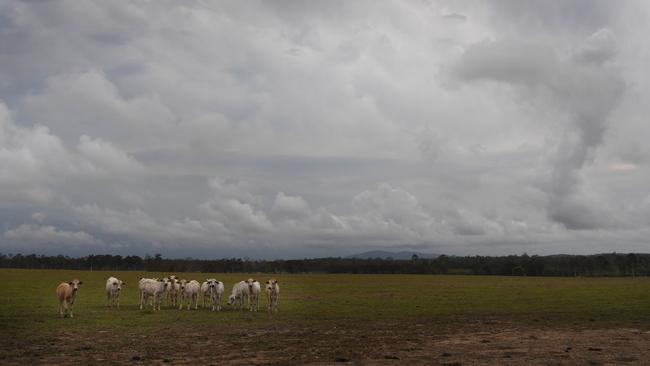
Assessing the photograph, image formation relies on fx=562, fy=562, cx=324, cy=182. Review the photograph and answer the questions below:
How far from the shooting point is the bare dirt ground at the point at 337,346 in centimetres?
1742

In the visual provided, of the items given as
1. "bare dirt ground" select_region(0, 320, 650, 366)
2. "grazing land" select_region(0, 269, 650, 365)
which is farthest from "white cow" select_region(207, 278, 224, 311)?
"bare dirt ground" select_region(0, 320, 650, 366)

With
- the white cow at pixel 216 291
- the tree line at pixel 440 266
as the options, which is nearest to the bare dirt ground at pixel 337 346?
the white cow at pixel 216 291

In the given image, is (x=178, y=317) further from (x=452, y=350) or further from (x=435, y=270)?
(x=435, y=270)

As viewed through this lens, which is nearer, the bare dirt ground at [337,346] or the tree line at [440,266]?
the bare dirt ground at [337,346]

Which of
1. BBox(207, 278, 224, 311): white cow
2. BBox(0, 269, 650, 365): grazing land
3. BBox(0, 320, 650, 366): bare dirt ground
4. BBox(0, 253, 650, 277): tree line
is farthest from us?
BBox(0, 253, 650, 277): tree line

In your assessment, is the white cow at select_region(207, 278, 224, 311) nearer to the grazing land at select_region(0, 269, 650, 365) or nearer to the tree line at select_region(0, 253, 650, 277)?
the grazing land at select_region(0, 269, 650, 365)

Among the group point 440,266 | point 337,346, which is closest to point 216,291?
point 337,346

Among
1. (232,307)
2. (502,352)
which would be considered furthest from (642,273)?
(502,352)

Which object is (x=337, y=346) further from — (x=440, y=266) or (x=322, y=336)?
(x=440, y=266)

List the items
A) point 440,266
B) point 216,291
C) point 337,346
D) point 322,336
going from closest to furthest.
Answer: point 337,346 → point 322,336 → point 216,291 → point 440,266

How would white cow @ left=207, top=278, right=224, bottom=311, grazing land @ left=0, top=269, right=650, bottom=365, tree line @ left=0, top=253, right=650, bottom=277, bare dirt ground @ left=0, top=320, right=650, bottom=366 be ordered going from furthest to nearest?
tree line @ left=0, top=253, right=650, bottom=277, white cow @ left=207, top=278, right=224, bottom=311, grazing land @ left=0, top=269, right=650, bottom=365, bare dirt ground @ left=0, top=320, right=650, bottom=366

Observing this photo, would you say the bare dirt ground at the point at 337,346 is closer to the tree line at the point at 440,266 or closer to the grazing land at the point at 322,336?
the grazing land at the point at 322,336

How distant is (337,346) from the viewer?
2052cm

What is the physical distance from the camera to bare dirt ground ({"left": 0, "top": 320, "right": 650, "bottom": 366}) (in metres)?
17.4
